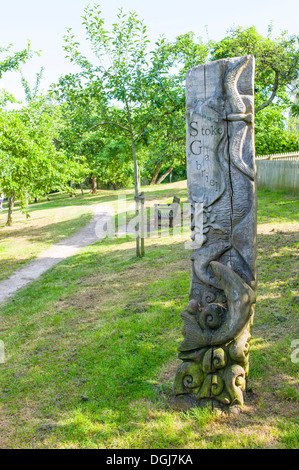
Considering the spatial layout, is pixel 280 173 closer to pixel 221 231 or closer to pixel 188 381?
pixel 221 231

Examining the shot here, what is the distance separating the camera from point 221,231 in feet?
13.7

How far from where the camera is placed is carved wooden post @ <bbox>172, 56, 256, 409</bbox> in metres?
4.00

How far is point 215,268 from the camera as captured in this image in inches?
162

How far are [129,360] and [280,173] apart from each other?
555 inches

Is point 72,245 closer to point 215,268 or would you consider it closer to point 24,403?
point 24,403

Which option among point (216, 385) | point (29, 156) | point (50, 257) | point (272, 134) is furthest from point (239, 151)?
point (272, 134)

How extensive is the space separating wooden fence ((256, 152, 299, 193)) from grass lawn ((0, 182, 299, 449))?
5931 mm

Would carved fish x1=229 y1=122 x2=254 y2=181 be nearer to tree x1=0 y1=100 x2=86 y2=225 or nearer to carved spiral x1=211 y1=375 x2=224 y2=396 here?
carved spiral x1=211 y1=375 x2=224 y2=396

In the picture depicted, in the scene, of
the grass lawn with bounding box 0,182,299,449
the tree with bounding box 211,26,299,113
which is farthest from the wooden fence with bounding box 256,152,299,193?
the grass lawn with bounding box 0,182,299,449

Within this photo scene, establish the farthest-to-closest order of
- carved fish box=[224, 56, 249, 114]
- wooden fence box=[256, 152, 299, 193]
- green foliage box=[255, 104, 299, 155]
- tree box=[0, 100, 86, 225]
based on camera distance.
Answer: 1. green foliage box=[255, 104, 299, 155]
2. wooden fence box=[256, 152, 299, 193]
3. tree box=[0, 100, 86, 225]
4. carved fish box=[224, 56, 249, 114]

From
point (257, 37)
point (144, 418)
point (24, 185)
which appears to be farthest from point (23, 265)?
point (257, 37)

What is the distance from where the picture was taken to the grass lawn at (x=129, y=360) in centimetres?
397

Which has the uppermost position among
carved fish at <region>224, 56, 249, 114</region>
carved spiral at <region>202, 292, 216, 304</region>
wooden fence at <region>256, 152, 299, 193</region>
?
carved fish at <region>224, 56, 249, 114</region>
